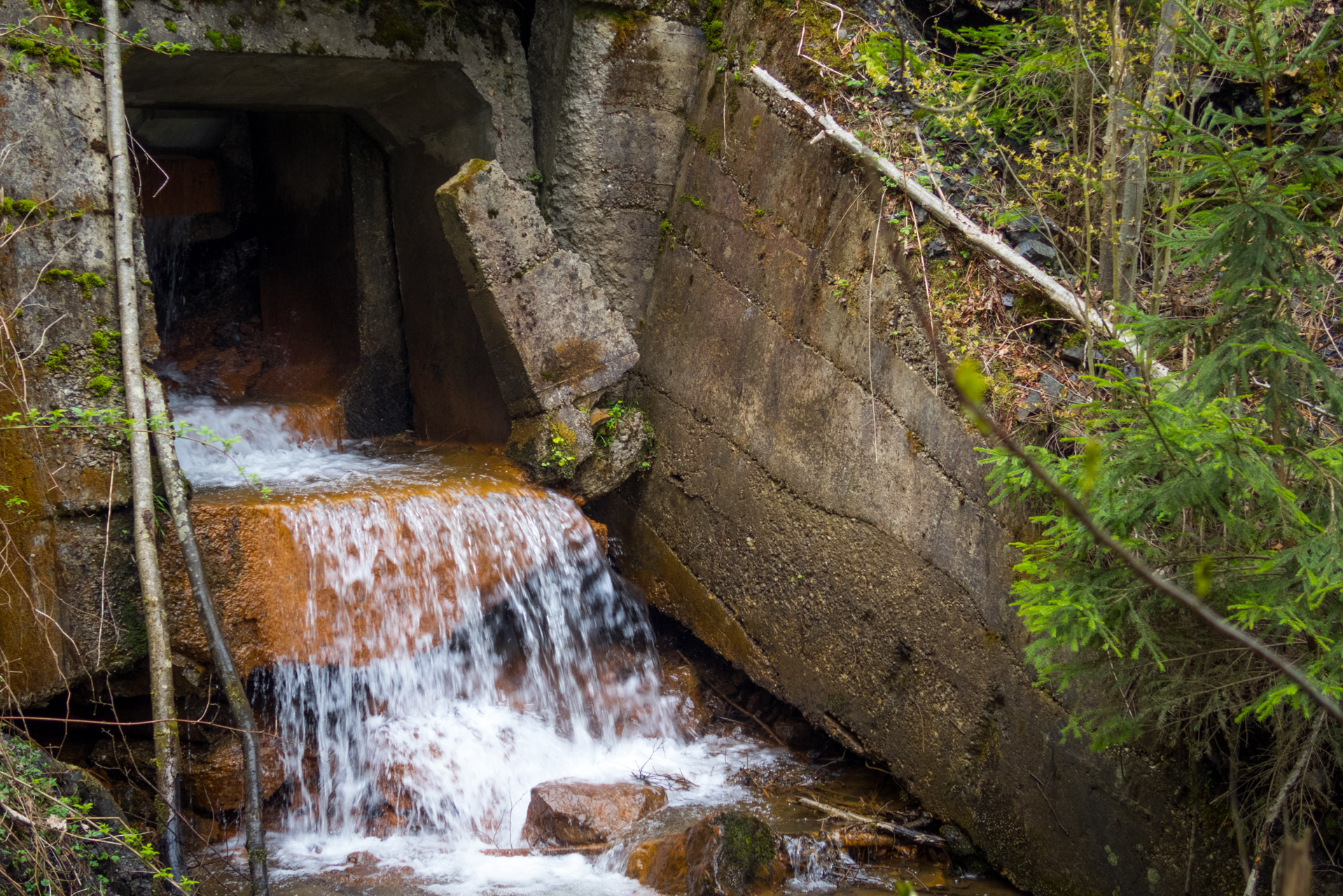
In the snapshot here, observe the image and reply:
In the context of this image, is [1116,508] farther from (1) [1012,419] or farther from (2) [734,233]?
(2) [734,233]

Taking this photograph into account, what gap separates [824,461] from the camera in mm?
4672

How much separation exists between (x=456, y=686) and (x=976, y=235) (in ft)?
11.3

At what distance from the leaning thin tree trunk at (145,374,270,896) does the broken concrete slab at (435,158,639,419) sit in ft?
5.62

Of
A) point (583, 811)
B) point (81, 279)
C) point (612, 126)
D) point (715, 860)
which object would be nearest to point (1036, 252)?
point (612, 126)

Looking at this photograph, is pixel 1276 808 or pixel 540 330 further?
pixel 540 330

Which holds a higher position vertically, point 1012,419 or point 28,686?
point 1012,419

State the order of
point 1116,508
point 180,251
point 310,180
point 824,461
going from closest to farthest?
point 1116,508, point 824,461, point 310,180, point 180,251

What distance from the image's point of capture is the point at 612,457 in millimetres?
5719

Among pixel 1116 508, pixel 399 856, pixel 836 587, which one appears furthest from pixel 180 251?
pixel 1116 508

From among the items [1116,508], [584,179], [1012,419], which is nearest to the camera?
[1116,508]

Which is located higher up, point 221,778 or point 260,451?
point 260,451

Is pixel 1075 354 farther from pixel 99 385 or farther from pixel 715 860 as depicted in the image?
pixel 99 385

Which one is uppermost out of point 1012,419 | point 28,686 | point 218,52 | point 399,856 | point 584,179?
point 218,52

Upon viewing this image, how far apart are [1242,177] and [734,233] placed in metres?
2.87
